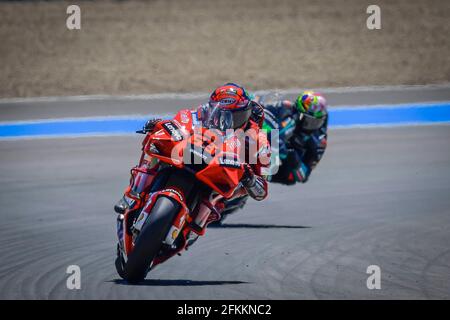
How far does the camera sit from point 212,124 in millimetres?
7180

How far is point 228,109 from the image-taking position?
736cm

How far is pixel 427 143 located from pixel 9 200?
594cm

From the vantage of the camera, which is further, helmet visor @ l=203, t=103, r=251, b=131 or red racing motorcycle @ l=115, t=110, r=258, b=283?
helmet visor @ l=203, t=103, r=251, b=131

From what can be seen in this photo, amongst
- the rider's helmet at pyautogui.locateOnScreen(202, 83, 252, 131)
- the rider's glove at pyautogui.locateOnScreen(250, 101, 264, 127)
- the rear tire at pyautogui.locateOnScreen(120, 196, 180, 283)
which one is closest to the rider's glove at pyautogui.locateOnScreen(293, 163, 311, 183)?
the rider's glove at pyautogui.locateOnScreen(250, 101, 264, 127)

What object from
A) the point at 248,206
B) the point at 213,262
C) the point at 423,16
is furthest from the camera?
the point at 423,16

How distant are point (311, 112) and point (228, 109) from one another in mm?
2742

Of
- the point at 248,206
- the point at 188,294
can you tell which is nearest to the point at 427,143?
the point at 248,206

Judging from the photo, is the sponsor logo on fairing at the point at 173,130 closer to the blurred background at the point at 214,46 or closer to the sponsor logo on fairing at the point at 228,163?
the sponsor logo on fairing at the point at 228,163

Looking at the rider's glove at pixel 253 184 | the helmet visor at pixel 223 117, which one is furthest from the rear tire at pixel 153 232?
the helmet visor at pixel 223 117

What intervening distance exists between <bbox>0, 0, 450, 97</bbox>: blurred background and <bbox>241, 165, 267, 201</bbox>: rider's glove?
10.8 m

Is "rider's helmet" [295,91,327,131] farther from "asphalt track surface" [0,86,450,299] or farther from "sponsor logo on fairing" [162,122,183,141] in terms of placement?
"sponsor logo on fairing" [162,122,183,141]

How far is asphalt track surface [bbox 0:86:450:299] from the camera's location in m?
7.16

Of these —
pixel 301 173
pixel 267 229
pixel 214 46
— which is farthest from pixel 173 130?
pixel 214 46

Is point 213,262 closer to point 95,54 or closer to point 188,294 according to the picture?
point 188,294
